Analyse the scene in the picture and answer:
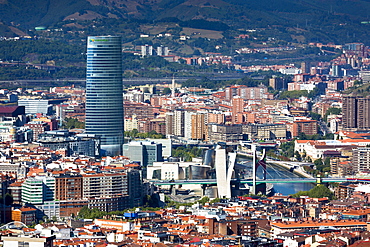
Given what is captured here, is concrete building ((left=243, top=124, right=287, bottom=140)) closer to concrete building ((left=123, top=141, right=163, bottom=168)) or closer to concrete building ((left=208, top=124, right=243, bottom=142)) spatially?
concrete building ((left=208, top=124, right=243, bottom=142))

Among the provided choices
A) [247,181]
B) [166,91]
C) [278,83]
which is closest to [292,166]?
[247,181]

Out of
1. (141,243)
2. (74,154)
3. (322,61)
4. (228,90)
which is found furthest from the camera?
(322,61)

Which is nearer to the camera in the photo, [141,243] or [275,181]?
[141,243]

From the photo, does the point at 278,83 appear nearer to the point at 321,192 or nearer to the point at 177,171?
the point at 177,171

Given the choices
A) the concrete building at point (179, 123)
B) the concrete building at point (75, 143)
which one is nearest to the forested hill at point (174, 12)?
the concrete building at point (179, 123)

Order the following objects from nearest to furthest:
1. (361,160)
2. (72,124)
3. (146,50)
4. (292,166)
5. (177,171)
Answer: (177,171) < (361,160) < (292,166) < (72,124) < (146,50)

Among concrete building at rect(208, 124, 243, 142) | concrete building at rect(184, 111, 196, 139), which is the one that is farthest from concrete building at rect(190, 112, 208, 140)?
concrete building at rect(208, 124, 243, 142)

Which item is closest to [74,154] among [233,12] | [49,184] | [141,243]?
[49,184]

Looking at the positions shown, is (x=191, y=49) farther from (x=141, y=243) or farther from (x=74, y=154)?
(x=141, y=243)

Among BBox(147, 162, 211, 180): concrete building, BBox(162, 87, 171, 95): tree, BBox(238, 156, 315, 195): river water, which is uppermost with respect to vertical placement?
BBox(162, 87, 171, 95): tree
